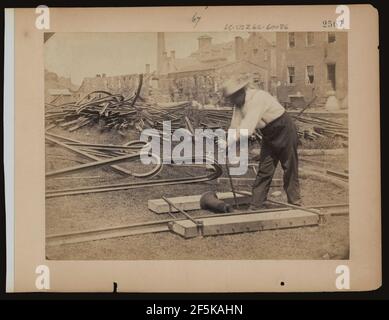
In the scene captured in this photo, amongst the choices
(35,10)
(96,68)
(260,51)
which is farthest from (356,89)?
(35,10)

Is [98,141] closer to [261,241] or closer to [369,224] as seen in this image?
[261,241]

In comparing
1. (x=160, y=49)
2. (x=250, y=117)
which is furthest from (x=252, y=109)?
(x=160, y=49)

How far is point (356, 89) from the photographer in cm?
441

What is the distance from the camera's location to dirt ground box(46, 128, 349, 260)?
4406mm

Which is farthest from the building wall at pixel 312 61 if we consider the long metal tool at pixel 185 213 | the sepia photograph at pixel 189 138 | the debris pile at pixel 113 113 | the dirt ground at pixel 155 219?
the long metal tool at pixel 185 213

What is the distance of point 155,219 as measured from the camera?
174 inches

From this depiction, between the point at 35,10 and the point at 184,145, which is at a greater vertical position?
the point at 35,10

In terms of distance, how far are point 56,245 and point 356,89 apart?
180 cm

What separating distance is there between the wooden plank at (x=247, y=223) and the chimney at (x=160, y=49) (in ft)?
2.76

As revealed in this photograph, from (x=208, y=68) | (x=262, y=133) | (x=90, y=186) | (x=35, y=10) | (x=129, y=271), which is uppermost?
(x=35, y=10)

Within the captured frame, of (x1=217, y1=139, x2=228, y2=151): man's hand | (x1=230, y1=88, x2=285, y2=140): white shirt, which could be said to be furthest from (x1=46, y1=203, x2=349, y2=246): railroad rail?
(x1=230, y1=88, x2=285, y2=140): white shirt

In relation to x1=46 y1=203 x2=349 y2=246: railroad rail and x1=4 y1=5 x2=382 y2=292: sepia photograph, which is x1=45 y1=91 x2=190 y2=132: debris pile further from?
x1=46 y1=203 x2=349 y2=246: railroad rail

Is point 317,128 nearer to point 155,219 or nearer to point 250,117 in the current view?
point 250,117

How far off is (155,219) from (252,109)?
784 mm
